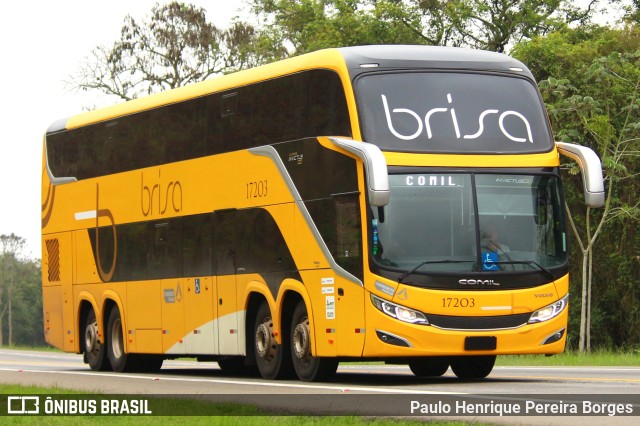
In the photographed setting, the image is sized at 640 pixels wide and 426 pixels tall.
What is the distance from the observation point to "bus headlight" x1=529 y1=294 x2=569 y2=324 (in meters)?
19.2

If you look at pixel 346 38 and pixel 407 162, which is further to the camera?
pixel 346 38

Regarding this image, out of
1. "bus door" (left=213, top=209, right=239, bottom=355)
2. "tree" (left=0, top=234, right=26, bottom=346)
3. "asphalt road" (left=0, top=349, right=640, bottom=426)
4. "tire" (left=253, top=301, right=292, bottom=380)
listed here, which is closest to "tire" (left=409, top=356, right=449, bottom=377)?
"asphalt road" (left=0, top=349, right=640, bottom=426)

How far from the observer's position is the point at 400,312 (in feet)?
61.5

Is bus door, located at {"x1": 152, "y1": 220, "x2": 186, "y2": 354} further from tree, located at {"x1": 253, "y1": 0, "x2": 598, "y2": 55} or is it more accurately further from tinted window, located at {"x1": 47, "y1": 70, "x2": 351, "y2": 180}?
tree, located at {"x1": 253, "y1": 0, "x2": 598, "y2": 55}

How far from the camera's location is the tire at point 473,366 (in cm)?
2117

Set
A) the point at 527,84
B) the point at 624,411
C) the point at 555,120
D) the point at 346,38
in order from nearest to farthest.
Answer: the point at 624,411
the point at 527,84
the point at 555,120
the point at 346,38

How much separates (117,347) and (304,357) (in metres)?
7.66

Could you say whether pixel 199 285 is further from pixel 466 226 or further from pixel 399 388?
pixel 399 388

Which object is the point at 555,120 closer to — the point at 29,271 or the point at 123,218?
the point at 123,218

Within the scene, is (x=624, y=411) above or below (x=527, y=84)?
below

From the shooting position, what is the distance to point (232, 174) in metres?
22.5

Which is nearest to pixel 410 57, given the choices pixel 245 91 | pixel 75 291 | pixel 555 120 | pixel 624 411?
pixel 245 91

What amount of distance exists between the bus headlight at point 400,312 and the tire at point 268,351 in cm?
274

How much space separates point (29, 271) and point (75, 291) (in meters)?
137
